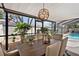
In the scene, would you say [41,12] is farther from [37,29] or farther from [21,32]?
[21,32]

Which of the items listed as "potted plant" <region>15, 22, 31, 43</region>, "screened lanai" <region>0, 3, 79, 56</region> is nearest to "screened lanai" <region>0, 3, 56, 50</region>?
"screened lanai" <region>0, 3, 79, 56</region>

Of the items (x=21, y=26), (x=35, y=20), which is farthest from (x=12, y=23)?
(x=35, y=20)

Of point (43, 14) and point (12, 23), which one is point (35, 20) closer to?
point (43, 14)

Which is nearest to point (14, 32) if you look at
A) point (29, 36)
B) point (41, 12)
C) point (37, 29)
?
point (29, 36)

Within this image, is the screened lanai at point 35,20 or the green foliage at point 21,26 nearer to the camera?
the green foliage at point 21,26

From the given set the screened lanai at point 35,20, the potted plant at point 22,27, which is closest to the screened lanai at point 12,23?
the screened lanai at point 35,20

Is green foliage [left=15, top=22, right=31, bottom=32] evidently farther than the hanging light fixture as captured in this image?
No

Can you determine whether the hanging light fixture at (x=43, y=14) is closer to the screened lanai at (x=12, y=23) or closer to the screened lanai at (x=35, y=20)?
the screened lanai at (x=35, y=20)

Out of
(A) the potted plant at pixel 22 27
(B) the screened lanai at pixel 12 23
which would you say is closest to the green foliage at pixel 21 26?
(A) the potted plant at pixel 22 27

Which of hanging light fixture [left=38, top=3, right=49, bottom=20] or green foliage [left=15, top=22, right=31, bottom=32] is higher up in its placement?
hanging light fixture [left=38, top=3, right=49, bottom=20]

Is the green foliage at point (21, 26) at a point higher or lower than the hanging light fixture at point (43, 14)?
lower

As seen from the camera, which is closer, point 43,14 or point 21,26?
point 21,26

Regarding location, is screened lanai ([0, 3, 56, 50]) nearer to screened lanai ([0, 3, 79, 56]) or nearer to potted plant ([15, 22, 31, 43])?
screened lanai ([0, 3, 79, 56])

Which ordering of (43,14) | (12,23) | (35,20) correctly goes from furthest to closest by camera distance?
(35,20) → (12,23) → (43,14)
